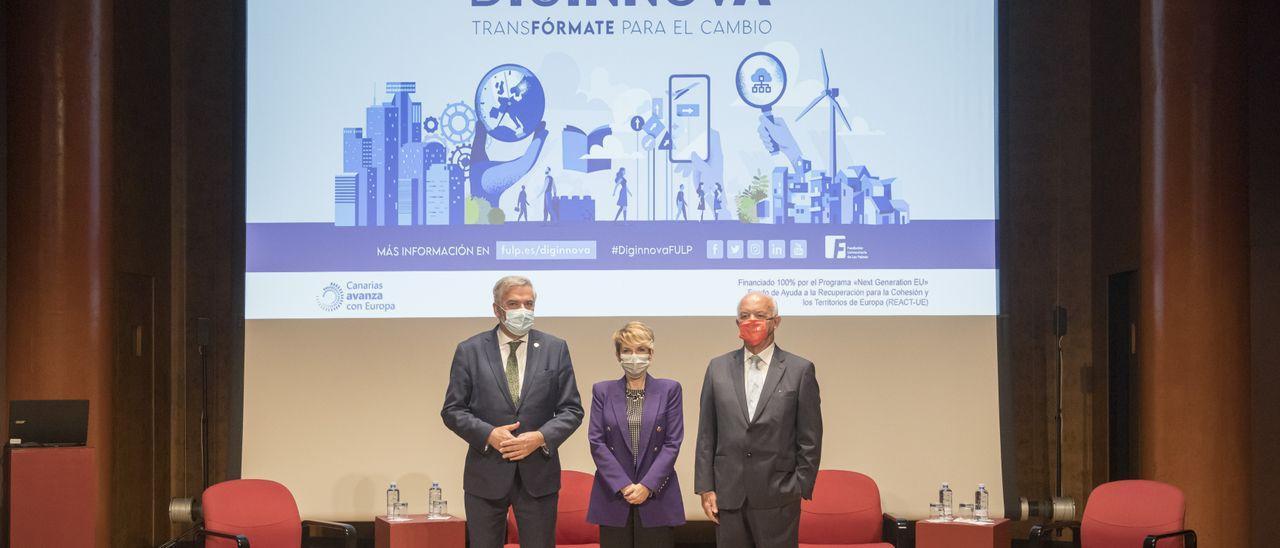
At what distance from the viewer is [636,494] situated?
15.0 ft

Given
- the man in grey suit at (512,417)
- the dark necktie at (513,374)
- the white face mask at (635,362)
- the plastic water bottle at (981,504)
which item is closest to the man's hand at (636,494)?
the man in grey suit at (512,417)

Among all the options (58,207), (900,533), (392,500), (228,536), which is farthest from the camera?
(58,207)

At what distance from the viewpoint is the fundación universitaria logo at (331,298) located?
6574 millimetres

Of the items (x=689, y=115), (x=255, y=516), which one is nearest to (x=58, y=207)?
(x=255, y=516)

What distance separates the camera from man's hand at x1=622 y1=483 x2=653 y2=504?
4.58 m

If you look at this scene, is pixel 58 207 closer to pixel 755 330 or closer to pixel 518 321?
pixel 518 321

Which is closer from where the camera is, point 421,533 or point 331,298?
point 421,533

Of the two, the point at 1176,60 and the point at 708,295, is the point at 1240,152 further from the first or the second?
the point at 708,295

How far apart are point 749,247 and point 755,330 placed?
1.97 metres

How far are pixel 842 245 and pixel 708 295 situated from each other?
0.80 meters

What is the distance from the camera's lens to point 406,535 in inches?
225

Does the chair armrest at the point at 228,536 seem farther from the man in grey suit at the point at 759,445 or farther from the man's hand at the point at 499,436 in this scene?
the man in grey suit at the point at 759,445

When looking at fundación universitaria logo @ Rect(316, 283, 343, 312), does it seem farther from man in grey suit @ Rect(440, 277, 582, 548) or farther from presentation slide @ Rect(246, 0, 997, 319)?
man in grey suit @ Rect(440, 277, 582, 548)

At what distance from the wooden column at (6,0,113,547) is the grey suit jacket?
3602mm
